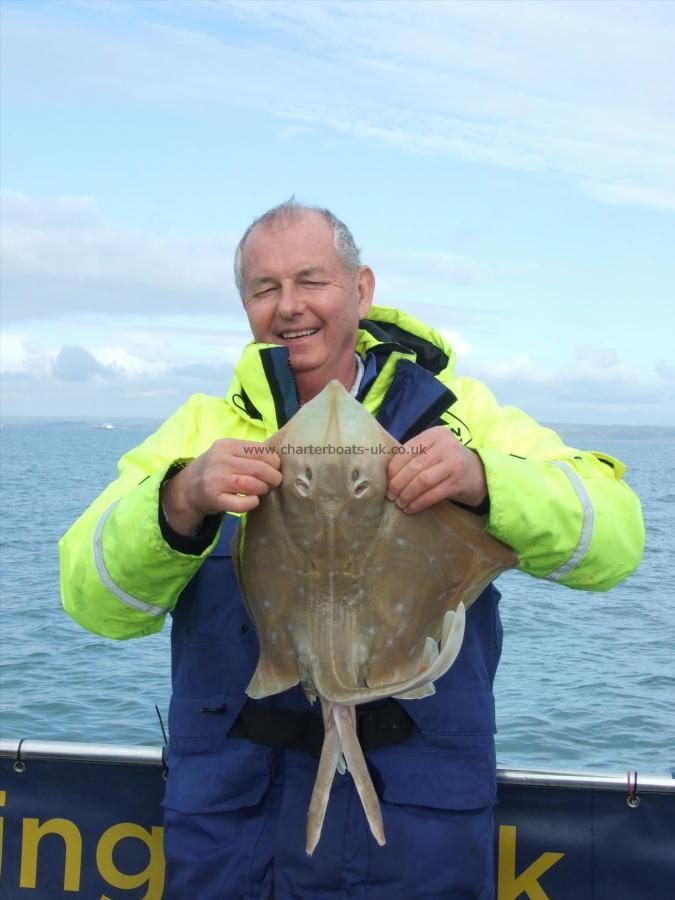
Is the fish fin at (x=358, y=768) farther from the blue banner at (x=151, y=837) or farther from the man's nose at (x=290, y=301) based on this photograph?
the blue banner at (x=151, y=837)

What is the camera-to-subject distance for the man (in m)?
2.56

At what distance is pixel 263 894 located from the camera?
2.74 metres

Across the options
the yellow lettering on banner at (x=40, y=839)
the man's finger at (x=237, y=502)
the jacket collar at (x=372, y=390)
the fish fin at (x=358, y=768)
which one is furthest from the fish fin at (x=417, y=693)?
the yellow lettering on banner at (x=40, y=839)

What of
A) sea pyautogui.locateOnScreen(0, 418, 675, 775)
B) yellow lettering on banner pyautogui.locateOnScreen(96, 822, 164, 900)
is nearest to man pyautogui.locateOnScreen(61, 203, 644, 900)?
yellow lettering on banner pyautogui.locateOnScreen(96, 822, 164, 900)

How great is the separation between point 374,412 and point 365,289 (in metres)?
0.63

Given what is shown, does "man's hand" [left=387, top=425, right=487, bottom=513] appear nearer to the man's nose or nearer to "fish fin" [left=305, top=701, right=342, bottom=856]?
"fish fin" [left=305, top=701, right=342, bottom=856]

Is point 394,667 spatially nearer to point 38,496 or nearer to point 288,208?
point 288,208

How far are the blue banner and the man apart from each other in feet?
2.86

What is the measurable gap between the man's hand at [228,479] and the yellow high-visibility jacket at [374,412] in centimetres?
11

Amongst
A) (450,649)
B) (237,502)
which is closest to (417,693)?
(450,649)

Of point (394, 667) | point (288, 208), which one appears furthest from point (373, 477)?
point (288, 208)

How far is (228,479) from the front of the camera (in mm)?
2387

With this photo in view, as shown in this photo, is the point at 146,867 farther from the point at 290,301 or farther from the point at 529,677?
the point at 529,677

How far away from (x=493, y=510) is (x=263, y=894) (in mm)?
1287
